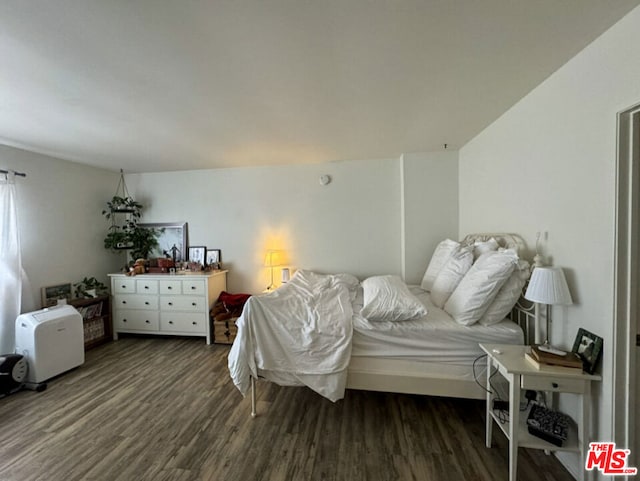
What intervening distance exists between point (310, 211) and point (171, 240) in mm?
2354

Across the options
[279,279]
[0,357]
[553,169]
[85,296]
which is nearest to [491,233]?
[553,169]

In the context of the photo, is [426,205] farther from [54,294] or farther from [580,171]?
[54,294]

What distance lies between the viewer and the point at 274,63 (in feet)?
4.84

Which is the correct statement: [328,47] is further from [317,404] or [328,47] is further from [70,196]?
[70,196]

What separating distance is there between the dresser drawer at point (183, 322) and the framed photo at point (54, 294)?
1.18 m

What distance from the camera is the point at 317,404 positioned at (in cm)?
213

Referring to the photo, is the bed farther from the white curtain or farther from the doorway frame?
the white curtain

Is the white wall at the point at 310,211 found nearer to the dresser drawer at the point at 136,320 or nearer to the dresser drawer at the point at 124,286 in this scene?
the dresser drawer at the point at 124,286

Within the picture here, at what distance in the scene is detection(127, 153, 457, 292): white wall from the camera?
11.0 ft

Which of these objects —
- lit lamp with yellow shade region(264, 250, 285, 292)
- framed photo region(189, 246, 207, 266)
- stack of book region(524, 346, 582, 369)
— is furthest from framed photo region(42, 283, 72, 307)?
stack of book region(524, 346, 582, 369)

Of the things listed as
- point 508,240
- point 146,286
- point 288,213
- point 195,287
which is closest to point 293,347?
point 508,240

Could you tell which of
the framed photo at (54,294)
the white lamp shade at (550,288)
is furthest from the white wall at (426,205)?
the framed photo at (54,294)

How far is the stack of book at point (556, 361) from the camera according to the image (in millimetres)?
1334

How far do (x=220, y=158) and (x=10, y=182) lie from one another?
2191 mm
